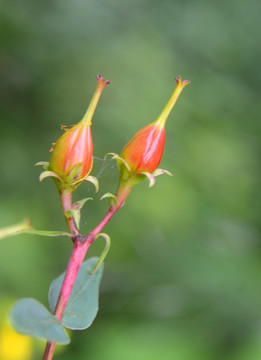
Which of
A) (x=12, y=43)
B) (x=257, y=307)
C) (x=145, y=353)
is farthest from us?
(x=12, y=43)

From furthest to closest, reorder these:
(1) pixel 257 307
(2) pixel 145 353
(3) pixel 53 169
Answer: (1) pixel 257 307 < (2) pixel 145 353 < (3) pixel 53 169

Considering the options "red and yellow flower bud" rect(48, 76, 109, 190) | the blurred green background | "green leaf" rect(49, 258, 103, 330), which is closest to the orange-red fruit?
"red and yellow flower bud" rect(48, 76, 109, 190)

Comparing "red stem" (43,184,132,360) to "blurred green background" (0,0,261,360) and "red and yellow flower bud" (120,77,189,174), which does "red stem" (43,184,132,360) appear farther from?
"blurred green background" (0,0,261,360)

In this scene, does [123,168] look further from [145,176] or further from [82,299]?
[82,299]

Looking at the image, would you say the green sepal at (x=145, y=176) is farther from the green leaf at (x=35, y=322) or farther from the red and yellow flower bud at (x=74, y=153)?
the green leaf at (x=35, y=322)

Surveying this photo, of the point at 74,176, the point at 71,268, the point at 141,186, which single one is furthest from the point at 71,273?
the point at 141,186

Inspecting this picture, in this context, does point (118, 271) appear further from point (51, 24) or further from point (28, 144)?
point (51, 24)

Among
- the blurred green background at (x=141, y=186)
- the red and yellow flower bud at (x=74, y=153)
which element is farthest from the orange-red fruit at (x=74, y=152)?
the blurred green background at (x=141, y=186)

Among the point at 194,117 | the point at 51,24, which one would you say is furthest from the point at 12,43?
the point at 194,117
